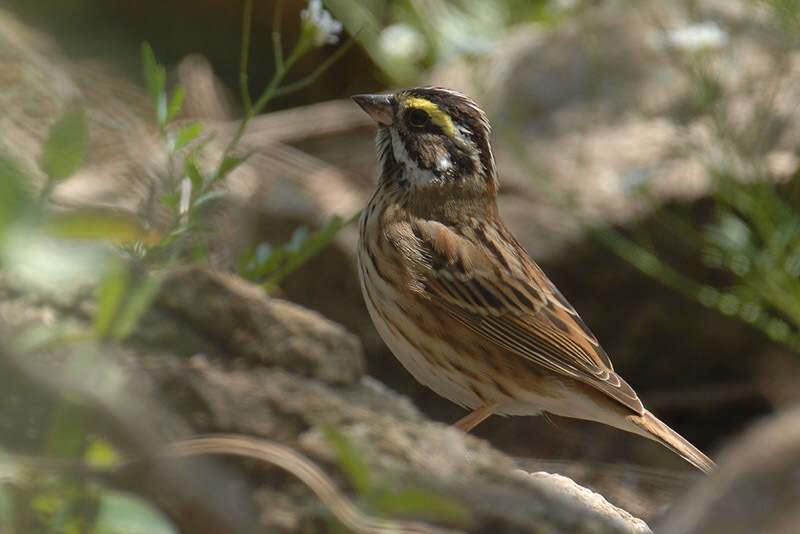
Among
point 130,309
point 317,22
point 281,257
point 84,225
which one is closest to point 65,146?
point 84,225

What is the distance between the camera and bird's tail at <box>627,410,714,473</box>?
13.2ft

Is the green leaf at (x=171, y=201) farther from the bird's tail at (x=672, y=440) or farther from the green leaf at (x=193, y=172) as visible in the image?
the bird's tail at (x=672, y=440)

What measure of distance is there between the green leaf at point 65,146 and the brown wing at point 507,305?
2.14 metres

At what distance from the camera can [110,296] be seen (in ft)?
6.22

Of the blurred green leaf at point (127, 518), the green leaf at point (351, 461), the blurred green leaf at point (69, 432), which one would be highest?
the green leaf at point (351, 461)

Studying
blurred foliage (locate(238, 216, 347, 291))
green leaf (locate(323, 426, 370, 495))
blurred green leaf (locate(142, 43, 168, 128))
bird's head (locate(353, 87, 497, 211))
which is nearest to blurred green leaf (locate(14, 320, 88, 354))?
green leaf (locate(323, 426, 370, 495))

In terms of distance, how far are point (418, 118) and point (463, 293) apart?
0.74 meters

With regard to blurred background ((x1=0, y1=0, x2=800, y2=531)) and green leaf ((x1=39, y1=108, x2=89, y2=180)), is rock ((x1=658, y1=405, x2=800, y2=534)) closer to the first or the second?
green leaf ((x1=39, y1=108, x2=89, y2=180))

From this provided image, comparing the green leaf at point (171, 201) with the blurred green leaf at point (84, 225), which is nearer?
the blurred green leaf at point (84, 225)

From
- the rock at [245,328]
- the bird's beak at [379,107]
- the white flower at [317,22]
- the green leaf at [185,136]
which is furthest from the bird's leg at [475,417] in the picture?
the green leaf at [185,136]

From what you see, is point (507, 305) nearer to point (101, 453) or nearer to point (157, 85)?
point (157, 85)

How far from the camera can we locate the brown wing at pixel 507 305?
417 centimetres

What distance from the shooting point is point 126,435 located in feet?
5.28

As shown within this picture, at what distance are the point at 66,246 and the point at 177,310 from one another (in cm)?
85
